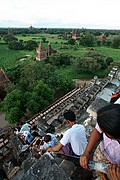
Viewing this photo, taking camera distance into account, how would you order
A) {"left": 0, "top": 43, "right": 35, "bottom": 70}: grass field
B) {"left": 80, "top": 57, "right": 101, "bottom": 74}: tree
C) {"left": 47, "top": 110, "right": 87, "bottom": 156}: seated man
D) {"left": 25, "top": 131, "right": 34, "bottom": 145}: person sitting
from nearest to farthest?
{"left": 47, "top": 110, "right": 87, "bottom": 156}: seated man
{"left": 25, "top": 131, "right": 34, "bottom": 145}: person sitting
{"left": 80, "top": 57, "right": 101, "bottom": 74}: tree
{"left": 0, "top": 43, "right": 35, "bottom": 70}: grass field

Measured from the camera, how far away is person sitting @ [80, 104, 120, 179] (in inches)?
70.4

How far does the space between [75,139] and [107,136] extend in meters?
1.48

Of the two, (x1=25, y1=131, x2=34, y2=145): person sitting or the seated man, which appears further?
(x1=25, y1=131, x2=34, y2=145): person sitting

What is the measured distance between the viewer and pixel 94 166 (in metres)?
2.12

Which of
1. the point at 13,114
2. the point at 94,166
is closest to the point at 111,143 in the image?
the point at 94,166

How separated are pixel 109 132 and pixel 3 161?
5106 mm

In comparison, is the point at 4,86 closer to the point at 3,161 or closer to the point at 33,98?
the point at 33,98

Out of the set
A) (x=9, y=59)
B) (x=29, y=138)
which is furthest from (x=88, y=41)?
(x=29, y=138)

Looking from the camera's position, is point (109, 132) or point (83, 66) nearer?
point (109, 132)

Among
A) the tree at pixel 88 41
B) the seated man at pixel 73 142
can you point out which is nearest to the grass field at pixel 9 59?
the tree at pixel 88 41

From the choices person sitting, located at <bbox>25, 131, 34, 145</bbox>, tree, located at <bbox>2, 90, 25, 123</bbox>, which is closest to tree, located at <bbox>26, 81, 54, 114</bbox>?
tree, located at <bbox>2, 90, 25, 123</bbox>

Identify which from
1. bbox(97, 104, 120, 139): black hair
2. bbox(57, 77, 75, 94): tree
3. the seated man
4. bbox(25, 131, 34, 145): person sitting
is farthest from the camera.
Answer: bbox(57, 77, 75, 94): tree

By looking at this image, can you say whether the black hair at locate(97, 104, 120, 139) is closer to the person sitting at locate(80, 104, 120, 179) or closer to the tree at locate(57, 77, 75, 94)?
the person sitting at locate(80, 104, 120, 179)

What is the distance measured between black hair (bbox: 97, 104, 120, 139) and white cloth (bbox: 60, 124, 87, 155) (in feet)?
5.18
